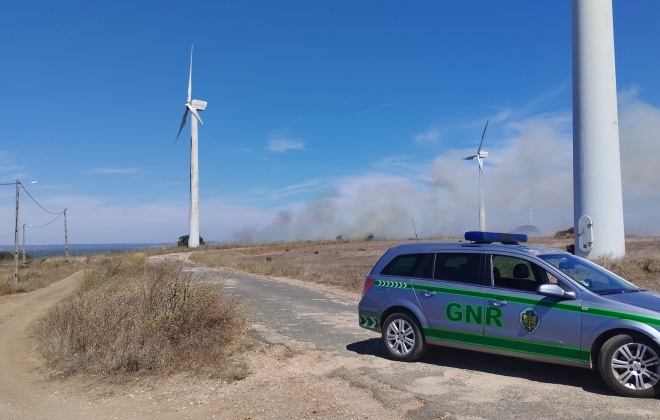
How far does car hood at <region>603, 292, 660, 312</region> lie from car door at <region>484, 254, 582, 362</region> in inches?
18.7

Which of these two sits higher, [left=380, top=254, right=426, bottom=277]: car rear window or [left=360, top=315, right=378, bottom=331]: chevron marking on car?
[left=380, top=254, right=426, bottom=277]: car rear window

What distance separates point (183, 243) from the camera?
334 ft

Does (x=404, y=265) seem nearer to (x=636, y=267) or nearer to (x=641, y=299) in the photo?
(x=641, y=299)

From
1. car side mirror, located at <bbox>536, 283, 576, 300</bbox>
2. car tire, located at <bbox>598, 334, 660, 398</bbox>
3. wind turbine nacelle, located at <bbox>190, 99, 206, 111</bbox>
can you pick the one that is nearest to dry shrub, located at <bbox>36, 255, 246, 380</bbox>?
car side mirror, located at <bbox>536, 283, 576, 300</bbox>

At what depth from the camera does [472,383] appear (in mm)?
7770

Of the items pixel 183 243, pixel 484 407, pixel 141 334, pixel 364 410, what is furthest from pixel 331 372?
pixel 183 243

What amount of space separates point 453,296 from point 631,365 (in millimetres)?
2470

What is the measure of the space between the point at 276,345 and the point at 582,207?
1770cm

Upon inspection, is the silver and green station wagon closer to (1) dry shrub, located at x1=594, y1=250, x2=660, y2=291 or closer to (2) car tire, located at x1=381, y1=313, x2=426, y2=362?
(2) car tire, located at x1=381, y1=313, x2=426, y2=362

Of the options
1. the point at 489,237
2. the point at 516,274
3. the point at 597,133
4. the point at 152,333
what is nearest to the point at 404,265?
the point at 489,237

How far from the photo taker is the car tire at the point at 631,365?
6672 mm

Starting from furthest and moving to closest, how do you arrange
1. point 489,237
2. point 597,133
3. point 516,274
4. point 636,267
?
point 597,133, point 636,267, point 489,237, point 516,274

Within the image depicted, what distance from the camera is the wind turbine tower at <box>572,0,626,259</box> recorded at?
77.6 feet

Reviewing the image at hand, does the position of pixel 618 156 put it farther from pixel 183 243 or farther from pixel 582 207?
pixel 183 243
